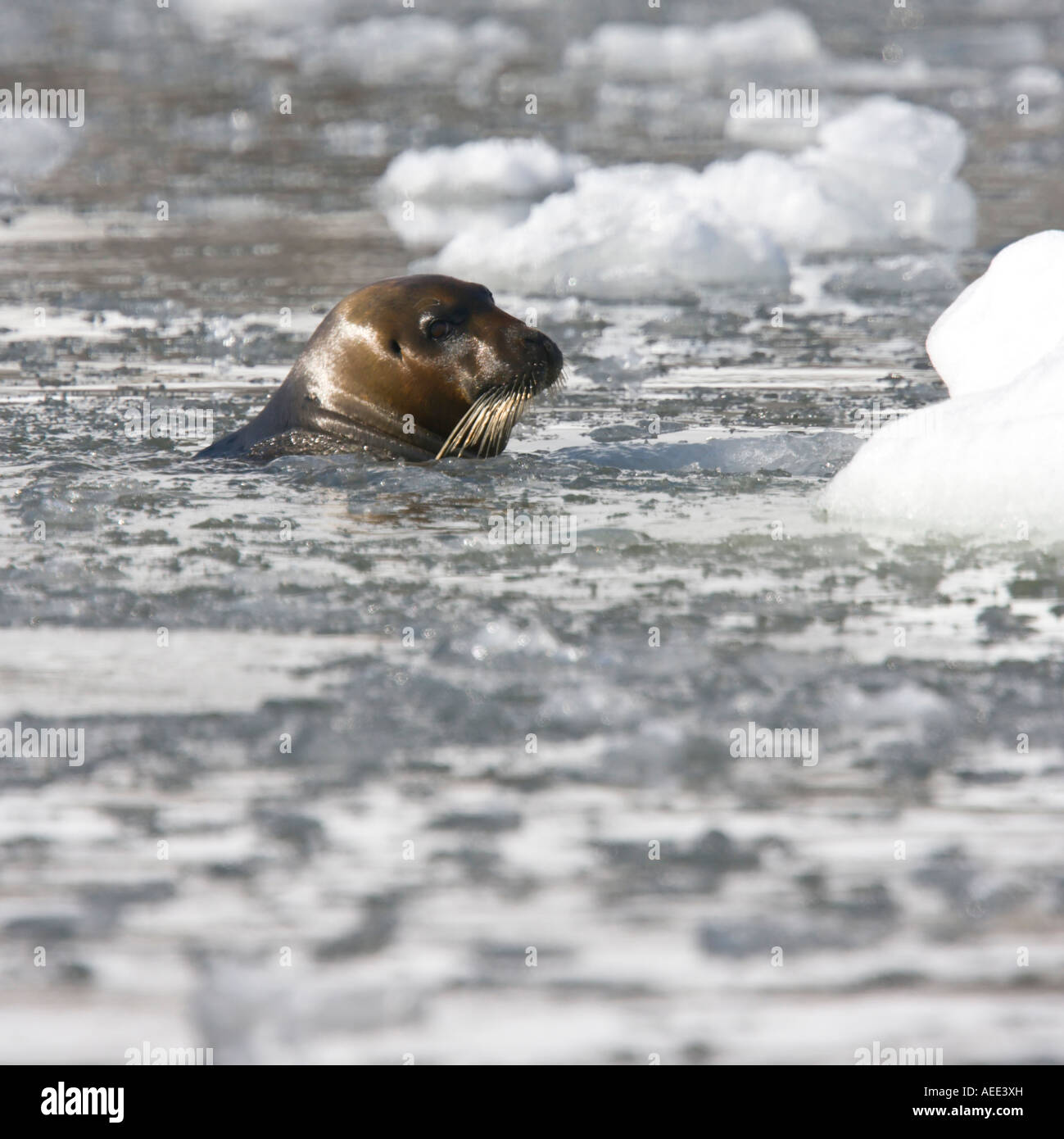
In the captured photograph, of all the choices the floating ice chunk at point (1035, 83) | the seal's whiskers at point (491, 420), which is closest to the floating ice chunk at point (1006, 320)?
the seal's whiskers at point (491, 420)

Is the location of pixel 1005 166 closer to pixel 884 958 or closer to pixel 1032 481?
pixel 1032 481

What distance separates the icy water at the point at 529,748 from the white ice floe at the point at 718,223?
239 centimetres

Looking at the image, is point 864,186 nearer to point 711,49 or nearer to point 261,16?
point 711,49

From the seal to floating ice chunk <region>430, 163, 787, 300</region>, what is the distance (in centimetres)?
379

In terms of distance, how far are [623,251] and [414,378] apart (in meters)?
4.11

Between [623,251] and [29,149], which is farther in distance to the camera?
[29,149]

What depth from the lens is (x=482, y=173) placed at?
13609mm

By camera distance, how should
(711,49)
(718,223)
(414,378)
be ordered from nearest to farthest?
(414,378), (718,223), (711,49)

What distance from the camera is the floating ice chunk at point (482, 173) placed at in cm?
1346

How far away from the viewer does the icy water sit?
2.40 meters

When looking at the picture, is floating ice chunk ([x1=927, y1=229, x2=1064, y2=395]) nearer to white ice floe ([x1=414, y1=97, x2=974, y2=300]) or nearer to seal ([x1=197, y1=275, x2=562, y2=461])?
seal ([x1=197, y1=275, x2=562, y2=461])

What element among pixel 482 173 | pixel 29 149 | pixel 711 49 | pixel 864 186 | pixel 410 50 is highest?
pixel 410 50

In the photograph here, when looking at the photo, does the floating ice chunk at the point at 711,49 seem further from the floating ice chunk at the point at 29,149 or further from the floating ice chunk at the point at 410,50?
the floating ice chunk at the point at 29,149

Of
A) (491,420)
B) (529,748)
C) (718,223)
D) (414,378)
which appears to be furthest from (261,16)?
(529,748)
